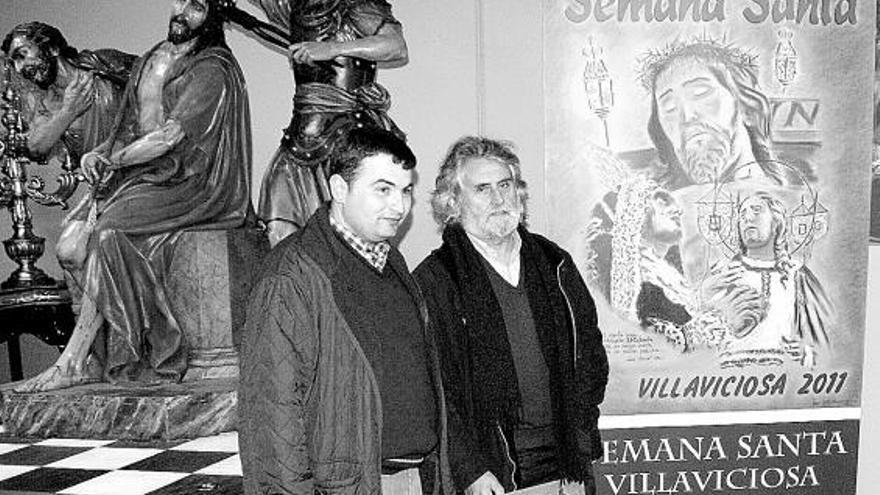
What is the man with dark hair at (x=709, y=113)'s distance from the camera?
2.86 meters

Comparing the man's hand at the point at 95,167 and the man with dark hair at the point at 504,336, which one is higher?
the man's hand at the point at 95,167

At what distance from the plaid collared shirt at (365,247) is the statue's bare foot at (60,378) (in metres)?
2.55

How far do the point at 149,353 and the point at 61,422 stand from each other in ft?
1.38

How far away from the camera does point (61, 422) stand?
3.93m

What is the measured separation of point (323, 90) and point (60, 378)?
1.58 metres

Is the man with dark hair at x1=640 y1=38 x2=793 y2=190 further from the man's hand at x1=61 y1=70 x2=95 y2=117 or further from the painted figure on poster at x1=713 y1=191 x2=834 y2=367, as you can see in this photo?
the man's hand at x1=61 y1=70 x2=95 y2=117

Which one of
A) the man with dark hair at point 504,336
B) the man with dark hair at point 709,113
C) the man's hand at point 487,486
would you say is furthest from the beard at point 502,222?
the man with dark hair at point 709,113

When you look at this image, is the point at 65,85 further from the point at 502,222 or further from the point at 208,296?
the point at 502,222

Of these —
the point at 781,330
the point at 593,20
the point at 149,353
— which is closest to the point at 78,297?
the point at 149,353

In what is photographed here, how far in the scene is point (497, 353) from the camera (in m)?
2.21

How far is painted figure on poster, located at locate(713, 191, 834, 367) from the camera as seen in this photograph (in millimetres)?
2879

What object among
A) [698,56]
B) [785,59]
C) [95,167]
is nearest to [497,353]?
[698,56]

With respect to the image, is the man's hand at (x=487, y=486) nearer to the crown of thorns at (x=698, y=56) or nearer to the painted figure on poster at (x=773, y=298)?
the painted figure on poster at (x=773, y=298)

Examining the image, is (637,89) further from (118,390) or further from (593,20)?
(118,390)
